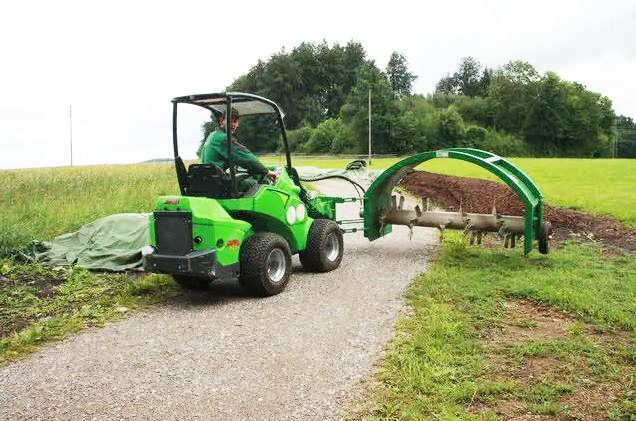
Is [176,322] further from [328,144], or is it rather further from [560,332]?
[328,144]

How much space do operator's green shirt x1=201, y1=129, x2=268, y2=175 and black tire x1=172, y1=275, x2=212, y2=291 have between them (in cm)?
150

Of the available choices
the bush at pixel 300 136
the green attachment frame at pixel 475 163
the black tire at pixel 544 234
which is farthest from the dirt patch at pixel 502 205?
the bush at pixel 300 136

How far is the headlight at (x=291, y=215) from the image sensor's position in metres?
7.98

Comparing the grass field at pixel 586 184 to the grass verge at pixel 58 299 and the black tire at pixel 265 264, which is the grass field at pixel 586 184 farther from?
the grass verge at pixel 58 299

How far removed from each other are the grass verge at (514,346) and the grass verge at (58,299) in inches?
130

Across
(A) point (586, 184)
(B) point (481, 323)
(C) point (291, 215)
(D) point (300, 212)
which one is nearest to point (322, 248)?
(D) point (300, 212)

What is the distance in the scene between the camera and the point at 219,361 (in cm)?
528

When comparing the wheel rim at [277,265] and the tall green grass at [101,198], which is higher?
the tall green grass at [101,198]

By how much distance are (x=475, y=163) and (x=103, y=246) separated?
588cm

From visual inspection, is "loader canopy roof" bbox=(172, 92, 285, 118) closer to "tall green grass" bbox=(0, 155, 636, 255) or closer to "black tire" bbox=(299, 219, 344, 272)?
"black tire" bbox=(299, 219, 344, 272)

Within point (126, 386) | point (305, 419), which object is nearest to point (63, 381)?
point (126, 386)

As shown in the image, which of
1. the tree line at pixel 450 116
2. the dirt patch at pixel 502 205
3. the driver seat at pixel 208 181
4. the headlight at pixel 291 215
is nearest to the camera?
the driver seat at pixel 208 181

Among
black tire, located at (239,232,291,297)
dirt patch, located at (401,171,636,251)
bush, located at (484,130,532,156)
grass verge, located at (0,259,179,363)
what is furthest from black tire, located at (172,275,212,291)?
bush, located at (484,130,532,156)

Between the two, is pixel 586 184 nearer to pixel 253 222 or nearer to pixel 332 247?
pixel 332 247
